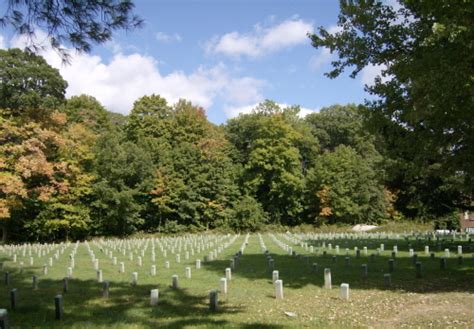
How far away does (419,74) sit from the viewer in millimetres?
9406

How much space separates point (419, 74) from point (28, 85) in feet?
81.0

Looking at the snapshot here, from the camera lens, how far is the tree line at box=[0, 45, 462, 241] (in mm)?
27969

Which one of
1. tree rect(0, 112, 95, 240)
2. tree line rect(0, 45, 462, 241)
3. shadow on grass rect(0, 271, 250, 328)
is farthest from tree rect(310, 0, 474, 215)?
tree rect(0, 112, 95, 240)

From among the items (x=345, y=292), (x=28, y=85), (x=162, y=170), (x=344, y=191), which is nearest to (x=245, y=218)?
(x=162, y=170)

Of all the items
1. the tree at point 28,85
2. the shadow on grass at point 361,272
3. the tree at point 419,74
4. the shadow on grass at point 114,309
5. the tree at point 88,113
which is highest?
the tree at point 88,113

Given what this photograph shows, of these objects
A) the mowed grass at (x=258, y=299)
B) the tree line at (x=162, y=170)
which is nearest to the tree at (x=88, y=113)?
the tree line at (x=162, y=170)

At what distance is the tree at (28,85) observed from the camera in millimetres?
25797

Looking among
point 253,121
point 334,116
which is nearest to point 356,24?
point 253,121

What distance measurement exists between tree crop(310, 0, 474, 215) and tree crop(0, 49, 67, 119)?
19.5 metres

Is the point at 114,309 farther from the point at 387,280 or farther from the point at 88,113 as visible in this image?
the point at 88,113

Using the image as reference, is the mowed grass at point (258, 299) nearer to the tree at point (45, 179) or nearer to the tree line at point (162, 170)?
the tree line at point (162, 170)

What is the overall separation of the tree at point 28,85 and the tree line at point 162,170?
2.9 inches

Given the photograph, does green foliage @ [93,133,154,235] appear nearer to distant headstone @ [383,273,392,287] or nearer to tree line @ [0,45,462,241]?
tree line @ [0,45,462,241]

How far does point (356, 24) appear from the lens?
39.2 ft
